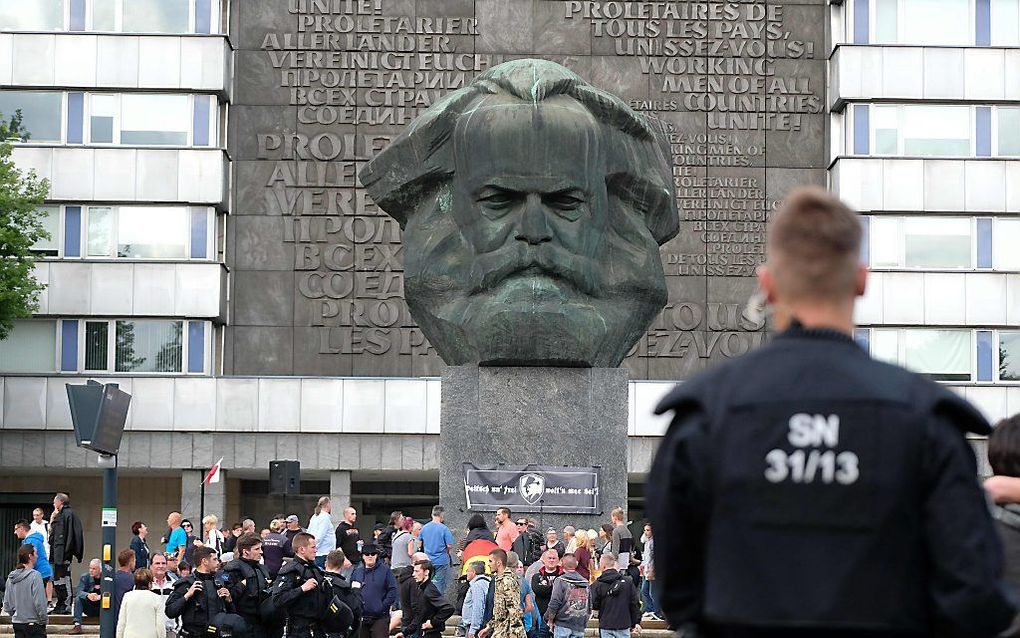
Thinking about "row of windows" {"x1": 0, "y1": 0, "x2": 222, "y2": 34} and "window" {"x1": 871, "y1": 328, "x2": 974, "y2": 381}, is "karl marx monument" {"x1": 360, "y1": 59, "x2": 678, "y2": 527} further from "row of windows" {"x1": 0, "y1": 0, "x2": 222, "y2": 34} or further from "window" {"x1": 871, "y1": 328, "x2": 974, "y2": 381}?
"row of windows" {"x1": 0, "y1": 0, "x2": 222, "y2": 34}

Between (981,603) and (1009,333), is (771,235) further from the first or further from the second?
(1009,333)

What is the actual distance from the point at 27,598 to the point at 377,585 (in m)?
4.74

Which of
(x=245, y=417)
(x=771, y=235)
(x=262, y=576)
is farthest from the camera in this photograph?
(x=245, y=417)

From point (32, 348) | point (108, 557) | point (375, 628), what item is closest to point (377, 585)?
point (375, 628)

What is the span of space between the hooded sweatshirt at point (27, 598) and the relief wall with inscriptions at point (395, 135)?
23098 millimetres

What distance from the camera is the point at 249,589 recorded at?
15.6m

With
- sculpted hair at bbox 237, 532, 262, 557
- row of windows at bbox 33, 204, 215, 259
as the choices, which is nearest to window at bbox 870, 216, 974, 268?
row of windows at bbox 33, 204, 215, 259

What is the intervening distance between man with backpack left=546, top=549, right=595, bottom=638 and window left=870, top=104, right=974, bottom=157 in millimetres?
28953

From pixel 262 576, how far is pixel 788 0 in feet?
106

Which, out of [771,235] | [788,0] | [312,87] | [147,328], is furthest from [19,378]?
[771,235]

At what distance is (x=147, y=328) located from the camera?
4403 cm

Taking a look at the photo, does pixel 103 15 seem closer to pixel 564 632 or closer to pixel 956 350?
pixel 956 350

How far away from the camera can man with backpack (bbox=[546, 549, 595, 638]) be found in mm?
17500

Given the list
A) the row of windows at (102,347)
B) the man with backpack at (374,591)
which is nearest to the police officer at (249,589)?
the man with backpack at (374,591)
